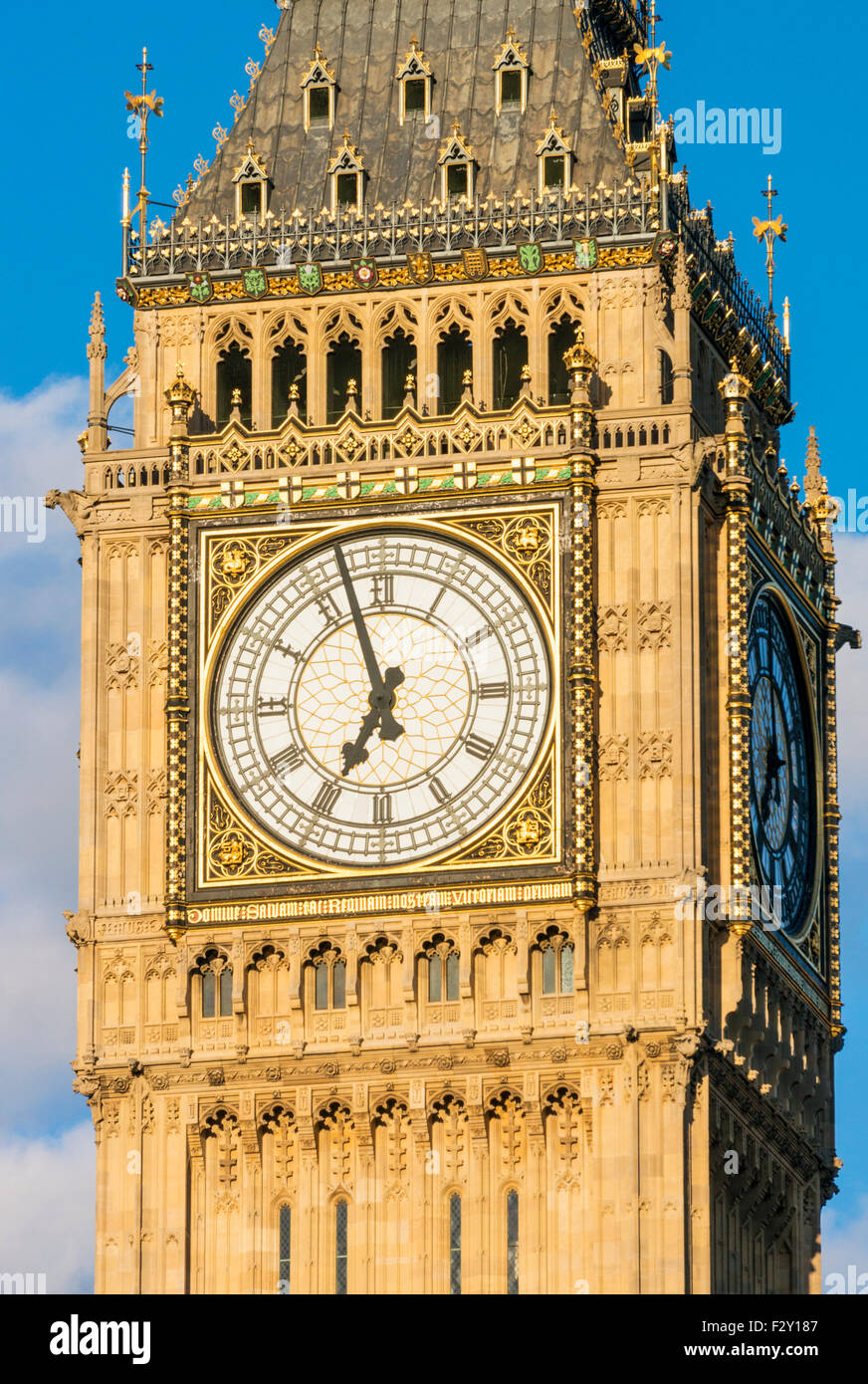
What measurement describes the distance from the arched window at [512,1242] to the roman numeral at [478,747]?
13.5ft

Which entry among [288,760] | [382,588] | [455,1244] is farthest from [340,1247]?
[382,588]

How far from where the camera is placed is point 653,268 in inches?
2421

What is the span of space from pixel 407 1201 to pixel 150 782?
16.0 ft

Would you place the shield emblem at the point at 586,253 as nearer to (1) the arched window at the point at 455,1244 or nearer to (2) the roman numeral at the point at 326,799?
(2) the roman numeral at the point at 326,799

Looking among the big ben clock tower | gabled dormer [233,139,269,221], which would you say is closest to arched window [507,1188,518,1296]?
the big ben clock tower

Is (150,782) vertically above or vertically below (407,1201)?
above

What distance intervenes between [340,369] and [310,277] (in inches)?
38.1

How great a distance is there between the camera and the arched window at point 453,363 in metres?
61.8

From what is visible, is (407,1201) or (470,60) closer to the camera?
(407,1201)

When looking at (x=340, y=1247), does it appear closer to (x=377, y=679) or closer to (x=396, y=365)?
(x=377, y=679)

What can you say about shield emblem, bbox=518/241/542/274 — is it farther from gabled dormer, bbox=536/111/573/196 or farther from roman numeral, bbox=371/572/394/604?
roman numeral, bbox=371/572/394/604

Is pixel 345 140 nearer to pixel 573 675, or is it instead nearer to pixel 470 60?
pixel 470 60

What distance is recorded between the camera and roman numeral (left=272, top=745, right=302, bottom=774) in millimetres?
60375

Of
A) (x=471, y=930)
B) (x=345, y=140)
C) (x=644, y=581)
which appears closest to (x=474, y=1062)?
(x=471, y=930)
